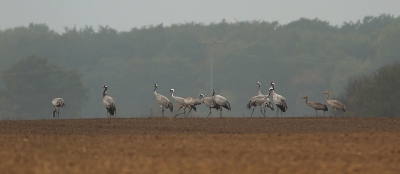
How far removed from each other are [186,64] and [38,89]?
41.9 m

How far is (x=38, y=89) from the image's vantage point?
107 m

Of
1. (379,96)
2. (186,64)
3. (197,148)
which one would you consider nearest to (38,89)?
(186,64)

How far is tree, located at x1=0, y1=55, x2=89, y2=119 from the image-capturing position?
10519 centimetres

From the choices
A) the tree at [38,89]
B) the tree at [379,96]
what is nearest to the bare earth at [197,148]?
the tree at [379,96]

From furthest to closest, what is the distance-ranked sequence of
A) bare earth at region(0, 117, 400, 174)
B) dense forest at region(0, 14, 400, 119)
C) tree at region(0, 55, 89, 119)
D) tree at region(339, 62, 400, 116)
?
dense forest at region(0, 14, 400, 119) → tree at region(0, 55, 89, 119) → tree at region(339, 62, 400, 116) → bare earth at region(0, 117, 400, 174)

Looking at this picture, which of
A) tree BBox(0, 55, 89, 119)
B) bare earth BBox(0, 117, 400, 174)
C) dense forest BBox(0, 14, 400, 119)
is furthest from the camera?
dense forest BBox(0, 14, 400, 119)

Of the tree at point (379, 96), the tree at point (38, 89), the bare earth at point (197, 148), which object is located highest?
the tree at point (38, 89)

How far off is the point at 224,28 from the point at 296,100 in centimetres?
5701

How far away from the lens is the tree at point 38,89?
105 metres

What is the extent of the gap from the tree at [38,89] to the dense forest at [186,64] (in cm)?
12

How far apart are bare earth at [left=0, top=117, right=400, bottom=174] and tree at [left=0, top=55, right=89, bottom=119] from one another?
72349 millimetres

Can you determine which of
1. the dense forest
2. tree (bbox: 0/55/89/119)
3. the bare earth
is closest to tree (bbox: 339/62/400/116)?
the dense forest

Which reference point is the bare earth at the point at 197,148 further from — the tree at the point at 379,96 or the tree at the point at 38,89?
the tree at the point at 38,89

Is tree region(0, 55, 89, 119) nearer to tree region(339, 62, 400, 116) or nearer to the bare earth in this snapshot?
tree region(339, 62, 400, 116)
